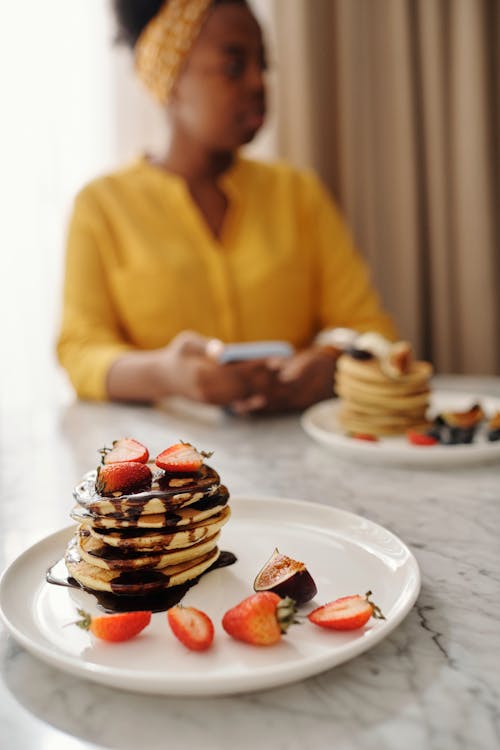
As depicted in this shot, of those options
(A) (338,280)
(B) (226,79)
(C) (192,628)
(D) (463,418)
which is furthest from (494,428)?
(B) (226,79)

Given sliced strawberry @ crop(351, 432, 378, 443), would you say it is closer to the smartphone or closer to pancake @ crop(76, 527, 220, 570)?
the smartphone

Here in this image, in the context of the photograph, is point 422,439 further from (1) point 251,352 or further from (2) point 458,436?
(1) point 251,352

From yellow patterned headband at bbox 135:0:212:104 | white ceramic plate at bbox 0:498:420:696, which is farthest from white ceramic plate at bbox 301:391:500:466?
yellow patterned headband at bbox 135:0:212:104

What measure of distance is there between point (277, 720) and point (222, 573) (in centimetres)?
→ 26

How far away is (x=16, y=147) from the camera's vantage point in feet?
8.43

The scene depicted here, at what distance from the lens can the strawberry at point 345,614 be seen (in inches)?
26.4

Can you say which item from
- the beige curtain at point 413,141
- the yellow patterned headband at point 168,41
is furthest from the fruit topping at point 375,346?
the beige curtain at point 413,141

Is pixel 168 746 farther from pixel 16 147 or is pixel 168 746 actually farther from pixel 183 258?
pixel 16 147

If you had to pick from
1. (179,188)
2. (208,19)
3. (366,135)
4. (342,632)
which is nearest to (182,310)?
(179,188)

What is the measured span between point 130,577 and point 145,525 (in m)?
0.06

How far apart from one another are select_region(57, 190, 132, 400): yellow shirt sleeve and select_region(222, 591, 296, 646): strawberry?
1.21m

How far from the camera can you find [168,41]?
202cm

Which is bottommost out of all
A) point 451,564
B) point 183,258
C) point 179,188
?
point 451,564

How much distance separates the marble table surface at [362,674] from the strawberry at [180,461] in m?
0.23
